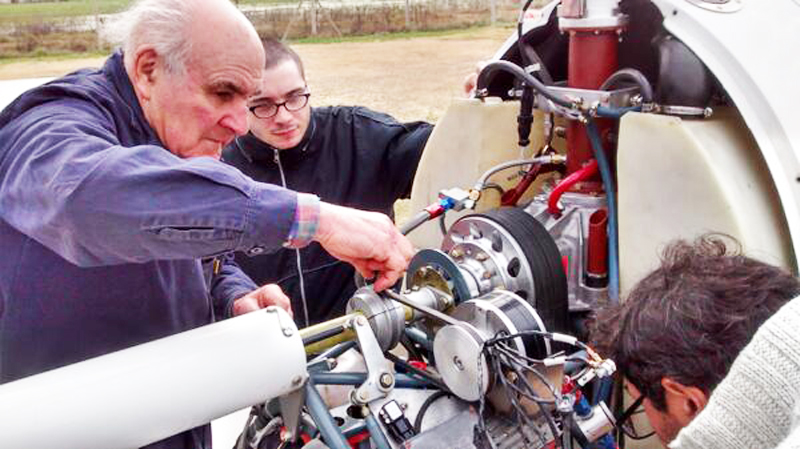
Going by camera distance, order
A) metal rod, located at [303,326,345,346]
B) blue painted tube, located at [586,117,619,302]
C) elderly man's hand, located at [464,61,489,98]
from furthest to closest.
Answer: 1. elderly man's hand, located at [464,61,489,98]
2. blue painted tube, located at [586,117,619,302]
3. metal rod, located at [303,326,345,346]

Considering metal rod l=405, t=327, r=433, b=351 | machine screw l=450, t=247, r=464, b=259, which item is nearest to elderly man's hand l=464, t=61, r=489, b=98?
machine screw l=450, t=247, r=464, b=259

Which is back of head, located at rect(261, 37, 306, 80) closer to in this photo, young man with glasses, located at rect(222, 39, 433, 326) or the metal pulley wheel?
young man with glasses, located at rect(222, 39, 433, 326)

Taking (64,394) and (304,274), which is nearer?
(64,394)

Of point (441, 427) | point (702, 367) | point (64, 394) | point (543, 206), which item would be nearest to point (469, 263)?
point (543, 206)

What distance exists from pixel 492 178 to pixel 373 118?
0.67 meters

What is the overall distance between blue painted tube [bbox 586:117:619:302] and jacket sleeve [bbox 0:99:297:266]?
84 cm

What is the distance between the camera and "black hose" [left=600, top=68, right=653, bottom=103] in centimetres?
158

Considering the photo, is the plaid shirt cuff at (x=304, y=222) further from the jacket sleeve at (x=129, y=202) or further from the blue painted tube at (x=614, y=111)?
the blue painted tube at (x=614, y=111)

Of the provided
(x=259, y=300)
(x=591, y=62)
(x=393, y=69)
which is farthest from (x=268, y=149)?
(x=393, y=69)

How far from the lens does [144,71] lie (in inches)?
50.9

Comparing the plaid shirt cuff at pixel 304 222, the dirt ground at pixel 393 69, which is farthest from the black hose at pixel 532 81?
the dirt ground at pixel 393 69

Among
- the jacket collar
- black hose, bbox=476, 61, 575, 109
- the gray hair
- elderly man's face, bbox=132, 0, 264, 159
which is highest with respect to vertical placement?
the gray hair

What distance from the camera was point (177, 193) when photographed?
3.28 ft

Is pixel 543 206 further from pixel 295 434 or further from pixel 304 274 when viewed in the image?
pixel 304 274
